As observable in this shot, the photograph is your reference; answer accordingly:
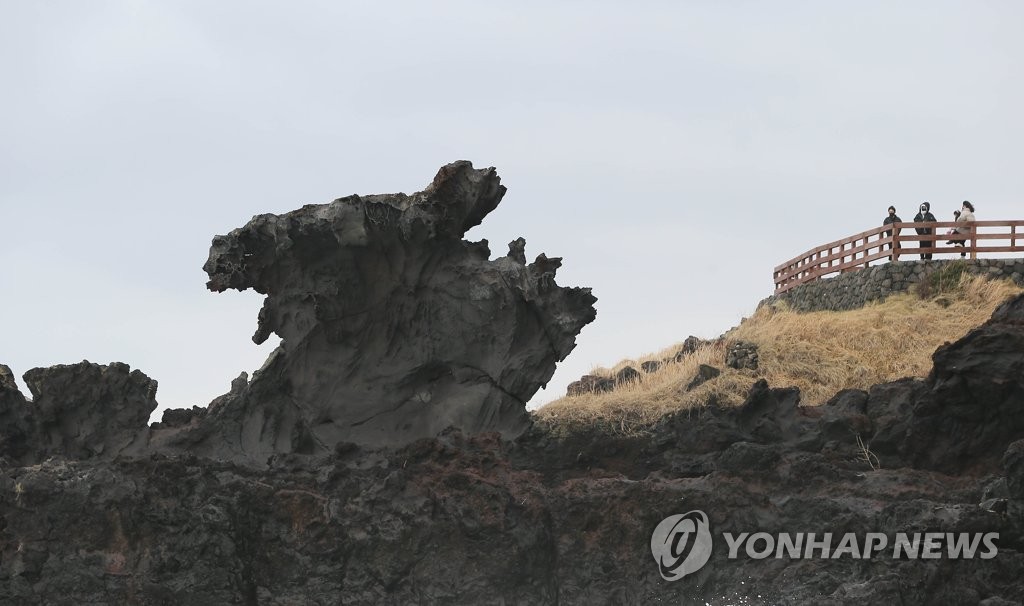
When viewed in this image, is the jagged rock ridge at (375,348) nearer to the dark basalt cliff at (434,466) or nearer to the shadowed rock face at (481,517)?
the dark basalt cliff at (434,466)

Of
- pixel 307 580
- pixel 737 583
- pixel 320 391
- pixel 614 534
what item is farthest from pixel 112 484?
pixel 737 583

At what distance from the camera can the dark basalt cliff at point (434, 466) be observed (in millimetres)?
10727

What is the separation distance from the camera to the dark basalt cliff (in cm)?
1073

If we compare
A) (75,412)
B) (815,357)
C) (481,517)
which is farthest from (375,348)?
(815,357)

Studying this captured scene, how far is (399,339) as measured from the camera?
1365cm

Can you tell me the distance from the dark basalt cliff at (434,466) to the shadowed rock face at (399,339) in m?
0.02

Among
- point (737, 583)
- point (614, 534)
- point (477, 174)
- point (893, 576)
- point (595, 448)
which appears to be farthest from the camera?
point (595, 448)

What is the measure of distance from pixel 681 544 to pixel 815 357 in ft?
42.4

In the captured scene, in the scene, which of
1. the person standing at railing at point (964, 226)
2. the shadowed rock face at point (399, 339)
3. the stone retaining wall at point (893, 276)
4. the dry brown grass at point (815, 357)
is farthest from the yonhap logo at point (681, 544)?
the person standing at railing at point (964, 226)

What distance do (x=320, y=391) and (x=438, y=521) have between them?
296 cm

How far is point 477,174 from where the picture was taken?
13.1 meters

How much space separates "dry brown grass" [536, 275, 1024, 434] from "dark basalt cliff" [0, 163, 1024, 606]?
448 cm

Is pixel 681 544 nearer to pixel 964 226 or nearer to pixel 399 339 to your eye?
pixel 399 339

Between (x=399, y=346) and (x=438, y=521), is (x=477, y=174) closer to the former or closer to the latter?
(x=399, y=346)
